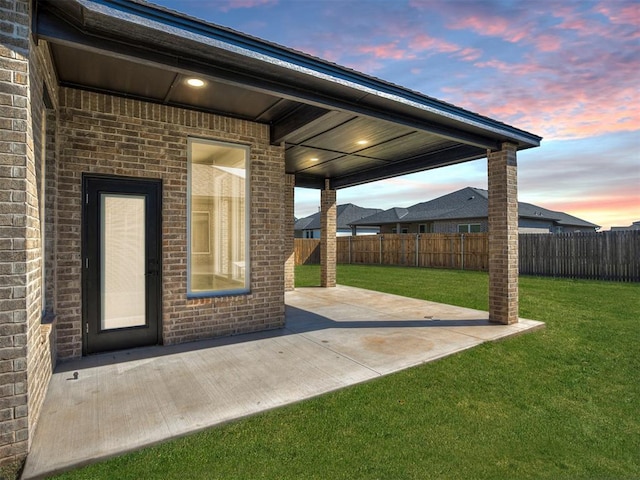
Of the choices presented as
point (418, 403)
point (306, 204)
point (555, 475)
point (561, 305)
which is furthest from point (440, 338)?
point (306, 204)

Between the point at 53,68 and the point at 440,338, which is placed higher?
the point at 53,68

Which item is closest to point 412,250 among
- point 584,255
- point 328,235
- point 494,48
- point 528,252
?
point 528,252

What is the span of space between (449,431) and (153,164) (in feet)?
16.2

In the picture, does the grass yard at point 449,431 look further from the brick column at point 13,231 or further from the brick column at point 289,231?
the brick column at point 289,231

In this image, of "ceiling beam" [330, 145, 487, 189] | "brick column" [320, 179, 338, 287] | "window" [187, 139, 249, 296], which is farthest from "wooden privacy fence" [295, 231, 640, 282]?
"window" [187, 139, 249, 296]

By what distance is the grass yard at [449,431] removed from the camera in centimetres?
244

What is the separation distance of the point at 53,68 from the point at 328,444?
4.89 meters

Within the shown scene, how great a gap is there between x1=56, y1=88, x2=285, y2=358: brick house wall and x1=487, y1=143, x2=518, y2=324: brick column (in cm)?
410

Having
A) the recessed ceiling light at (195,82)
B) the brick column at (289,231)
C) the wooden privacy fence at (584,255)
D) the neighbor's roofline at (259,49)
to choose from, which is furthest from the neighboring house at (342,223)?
the recessed ceiling light at (195,82)

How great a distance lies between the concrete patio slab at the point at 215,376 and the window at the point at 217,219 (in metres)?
0.99

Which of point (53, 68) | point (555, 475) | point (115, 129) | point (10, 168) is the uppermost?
point (53, 68)

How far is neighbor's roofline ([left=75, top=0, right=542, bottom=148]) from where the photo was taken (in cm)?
292

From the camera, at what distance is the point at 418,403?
11.2 feet

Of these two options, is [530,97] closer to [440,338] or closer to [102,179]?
[440,338]
